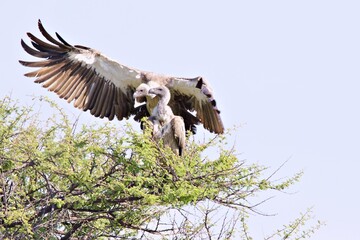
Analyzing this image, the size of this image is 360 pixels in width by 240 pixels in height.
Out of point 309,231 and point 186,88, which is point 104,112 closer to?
point 186,88

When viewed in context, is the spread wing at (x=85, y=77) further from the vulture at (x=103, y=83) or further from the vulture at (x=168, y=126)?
the vulture at (x=168, y=126)

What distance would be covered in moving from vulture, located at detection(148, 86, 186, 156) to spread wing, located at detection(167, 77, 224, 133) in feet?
1.65

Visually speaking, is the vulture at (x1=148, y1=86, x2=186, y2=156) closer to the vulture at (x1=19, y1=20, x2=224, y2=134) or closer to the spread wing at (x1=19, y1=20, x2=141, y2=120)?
the vulture at (x1=19, y1=20, x2=224, y2=134)

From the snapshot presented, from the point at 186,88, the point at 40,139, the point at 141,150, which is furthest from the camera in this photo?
the point at 186,88

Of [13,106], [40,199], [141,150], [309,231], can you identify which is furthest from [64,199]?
[309,231]

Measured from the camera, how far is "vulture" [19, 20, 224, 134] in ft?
32.2

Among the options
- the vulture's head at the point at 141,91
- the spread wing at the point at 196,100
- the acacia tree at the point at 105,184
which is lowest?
the acacia tree at the point at 105,184

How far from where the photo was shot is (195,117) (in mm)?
9953

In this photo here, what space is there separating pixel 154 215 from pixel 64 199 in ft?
3.17

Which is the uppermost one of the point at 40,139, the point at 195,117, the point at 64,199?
the point at 195,117

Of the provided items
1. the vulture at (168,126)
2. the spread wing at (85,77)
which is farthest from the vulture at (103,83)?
the vulture at (168,126)

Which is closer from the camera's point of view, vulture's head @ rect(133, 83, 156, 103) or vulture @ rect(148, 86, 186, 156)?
vulture @ rect(148, 86, 186, 156)

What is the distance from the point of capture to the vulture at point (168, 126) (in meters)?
9.03

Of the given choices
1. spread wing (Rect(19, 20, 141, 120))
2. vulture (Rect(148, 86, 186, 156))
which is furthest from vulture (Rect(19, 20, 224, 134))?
vulture (Rect(148, 86, 186, 156))
